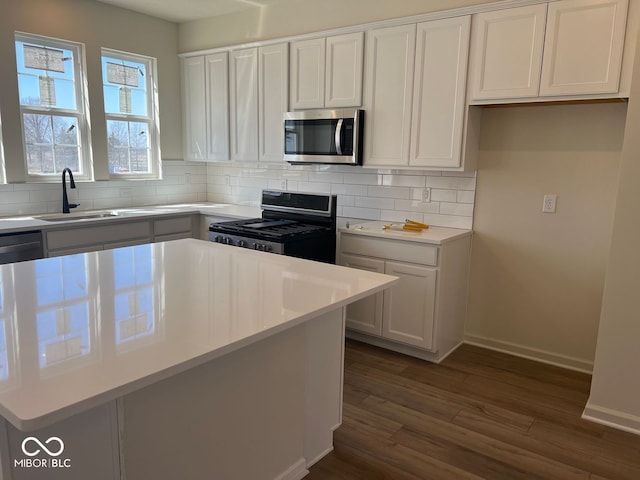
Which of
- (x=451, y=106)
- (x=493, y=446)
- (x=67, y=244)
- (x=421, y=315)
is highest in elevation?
(x=451, y=106)

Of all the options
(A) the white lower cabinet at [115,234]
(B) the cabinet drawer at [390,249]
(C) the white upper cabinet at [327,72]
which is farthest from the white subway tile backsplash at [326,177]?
(A) the white lower cabinet at [115,234]

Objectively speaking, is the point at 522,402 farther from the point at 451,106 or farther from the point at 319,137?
the point at 319,137

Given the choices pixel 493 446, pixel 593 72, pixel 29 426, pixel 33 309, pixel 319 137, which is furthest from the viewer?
pixel 319 137

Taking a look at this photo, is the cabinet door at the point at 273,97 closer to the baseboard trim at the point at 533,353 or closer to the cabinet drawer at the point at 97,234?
the cabinet drawer at the point at 97,234

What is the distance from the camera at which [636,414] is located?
252 cm

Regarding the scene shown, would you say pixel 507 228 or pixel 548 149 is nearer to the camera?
pixel 548 149

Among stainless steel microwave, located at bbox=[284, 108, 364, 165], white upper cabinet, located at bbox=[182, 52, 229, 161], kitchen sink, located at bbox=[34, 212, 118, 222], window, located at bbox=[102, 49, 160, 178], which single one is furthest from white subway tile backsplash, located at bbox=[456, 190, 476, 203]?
window, located at bbox=[102, 49, 160, 178]

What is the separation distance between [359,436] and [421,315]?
3.71ft

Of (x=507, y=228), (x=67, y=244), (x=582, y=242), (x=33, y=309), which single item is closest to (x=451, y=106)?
(x=507, y=228)

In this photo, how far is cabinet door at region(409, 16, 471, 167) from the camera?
10.3 feet

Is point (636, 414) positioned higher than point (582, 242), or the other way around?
point (582, 242)

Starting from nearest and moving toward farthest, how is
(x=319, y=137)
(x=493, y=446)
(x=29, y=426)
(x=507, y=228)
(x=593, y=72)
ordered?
(x=29, y=426), (x=493, y=446), (x=593, y=72), (x=507, y=228), (x=319, y=137)

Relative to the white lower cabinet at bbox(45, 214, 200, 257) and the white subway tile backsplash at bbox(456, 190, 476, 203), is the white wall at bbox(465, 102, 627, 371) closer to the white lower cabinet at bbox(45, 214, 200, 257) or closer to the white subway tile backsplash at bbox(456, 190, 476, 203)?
the white subway tile backsplash at bbox(456, 190, 476, 203)

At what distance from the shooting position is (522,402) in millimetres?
2830
